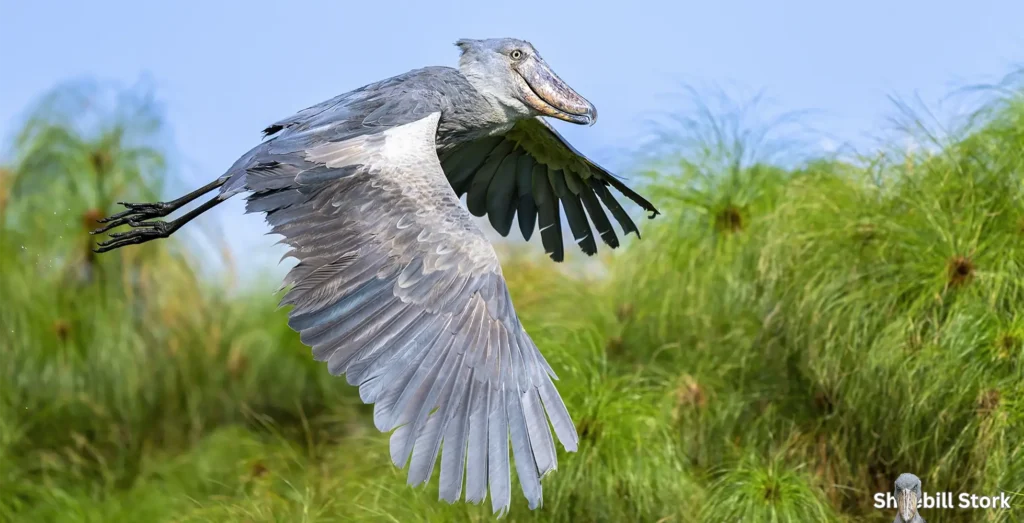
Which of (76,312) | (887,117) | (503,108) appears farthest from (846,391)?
(76,312)

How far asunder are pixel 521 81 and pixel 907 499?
214 centimetres

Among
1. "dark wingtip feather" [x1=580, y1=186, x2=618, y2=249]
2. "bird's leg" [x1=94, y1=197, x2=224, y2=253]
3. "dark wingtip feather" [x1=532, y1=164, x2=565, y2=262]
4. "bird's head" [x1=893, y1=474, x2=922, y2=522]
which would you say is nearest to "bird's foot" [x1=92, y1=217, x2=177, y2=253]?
"bird's leg" [x1=94, y1=197, x2=224, y2=253]

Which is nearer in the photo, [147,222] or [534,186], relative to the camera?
[147,222]

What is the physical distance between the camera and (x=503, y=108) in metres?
4.03

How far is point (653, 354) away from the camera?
6.25m

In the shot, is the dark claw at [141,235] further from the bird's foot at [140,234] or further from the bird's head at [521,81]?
the bird's head at [521,81]

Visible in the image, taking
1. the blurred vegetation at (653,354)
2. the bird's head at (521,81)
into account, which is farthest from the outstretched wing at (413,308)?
the blurred vegetation at (653,354)

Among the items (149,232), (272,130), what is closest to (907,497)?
(272,130)

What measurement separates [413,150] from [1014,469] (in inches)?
117

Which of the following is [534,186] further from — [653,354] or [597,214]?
[653,354]

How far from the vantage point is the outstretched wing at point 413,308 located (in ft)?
9.94

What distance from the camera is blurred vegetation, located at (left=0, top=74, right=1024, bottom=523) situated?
5.29 m

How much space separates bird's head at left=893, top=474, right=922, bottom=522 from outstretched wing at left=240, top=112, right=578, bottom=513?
2.06 metres

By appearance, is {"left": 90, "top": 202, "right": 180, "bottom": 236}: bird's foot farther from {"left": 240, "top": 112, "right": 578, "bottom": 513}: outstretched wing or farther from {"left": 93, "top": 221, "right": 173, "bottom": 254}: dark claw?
{"left": 240, "top": 112, "right": 578, "bottom": 513}: outstretched wing
